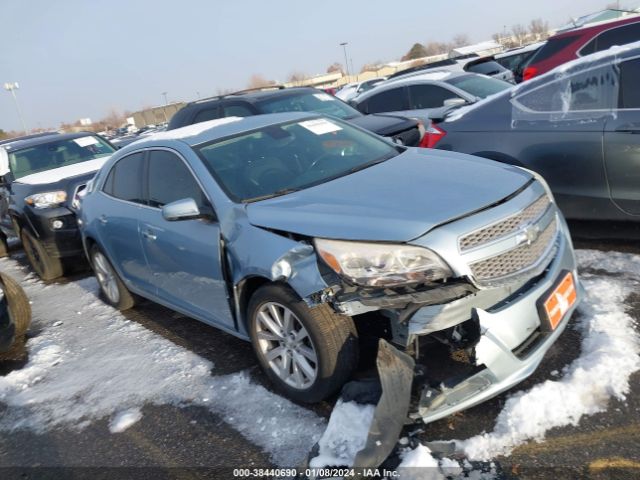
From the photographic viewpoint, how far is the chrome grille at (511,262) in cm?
260

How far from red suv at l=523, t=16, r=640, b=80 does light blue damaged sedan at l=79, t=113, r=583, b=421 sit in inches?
260

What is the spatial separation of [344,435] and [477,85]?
7.71 meters

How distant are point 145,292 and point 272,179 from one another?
5.76 ft

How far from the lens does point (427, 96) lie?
902 centimetres

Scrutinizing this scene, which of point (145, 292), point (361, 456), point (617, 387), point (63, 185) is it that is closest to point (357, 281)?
point (361, 456)

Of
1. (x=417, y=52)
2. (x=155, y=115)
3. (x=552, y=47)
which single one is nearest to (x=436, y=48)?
(x=417, y=52)

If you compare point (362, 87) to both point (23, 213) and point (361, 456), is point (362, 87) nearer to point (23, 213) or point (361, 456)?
point (23, 213)

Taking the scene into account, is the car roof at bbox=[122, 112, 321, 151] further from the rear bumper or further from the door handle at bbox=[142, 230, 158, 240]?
the rear bumper

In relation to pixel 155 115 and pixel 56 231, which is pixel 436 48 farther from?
pixel 56 231

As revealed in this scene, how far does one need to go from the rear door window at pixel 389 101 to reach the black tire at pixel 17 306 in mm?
6417

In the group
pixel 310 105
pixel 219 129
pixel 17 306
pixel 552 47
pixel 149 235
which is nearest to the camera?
pixel 149 235

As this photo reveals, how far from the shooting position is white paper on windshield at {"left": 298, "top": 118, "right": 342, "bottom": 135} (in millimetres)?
4246

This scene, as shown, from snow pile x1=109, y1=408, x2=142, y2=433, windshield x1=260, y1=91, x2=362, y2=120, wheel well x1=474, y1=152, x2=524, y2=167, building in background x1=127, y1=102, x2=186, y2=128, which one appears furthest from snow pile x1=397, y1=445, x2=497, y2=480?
building in background x1=127, y1=102, x2=186, y2=128

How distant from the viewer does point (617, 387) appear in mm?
2785
